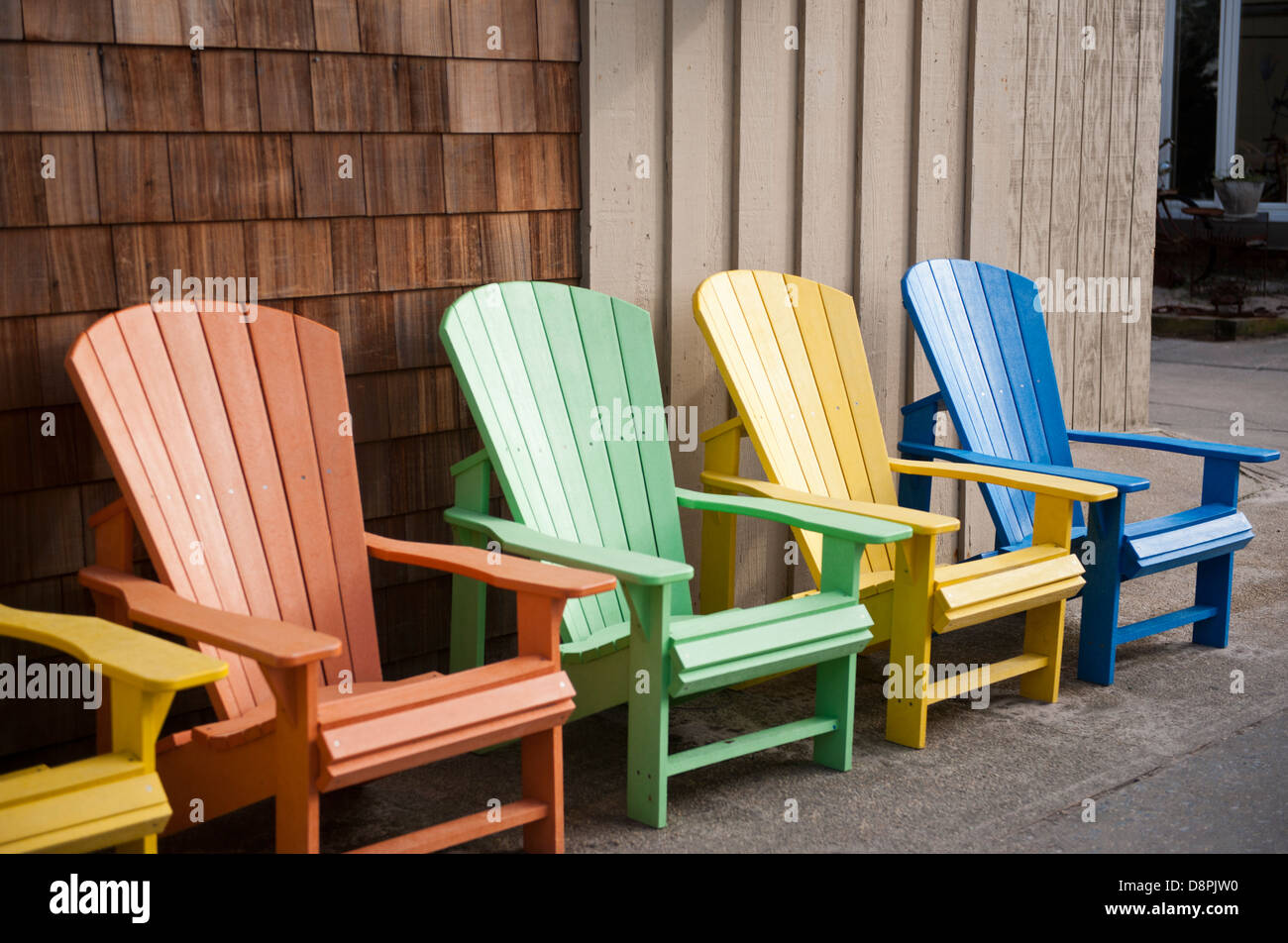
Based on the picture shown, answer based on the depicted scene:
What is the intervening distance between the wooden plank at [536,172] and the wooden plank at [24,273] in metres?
1.01

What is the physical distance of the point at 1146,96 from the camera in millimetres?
4938

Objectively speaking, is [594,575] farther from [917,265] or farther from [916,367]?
[916,367]

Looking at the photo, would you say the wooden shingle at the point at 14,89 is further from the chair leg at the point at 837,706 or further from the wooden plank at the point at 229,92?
the chair leg at the point at 837,706

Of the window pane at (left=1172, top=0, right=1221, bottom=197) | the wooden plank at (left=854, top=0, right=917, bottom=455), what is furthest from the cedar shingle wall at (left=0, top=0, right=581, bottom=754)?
the window pane at (left=1172, top=0, right=1221, bottom=197)

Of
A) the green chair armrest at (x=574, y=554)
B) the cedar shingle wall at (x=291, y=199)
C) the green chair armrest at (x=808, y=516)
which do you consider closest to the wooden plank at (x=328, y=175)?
the cedar shingle wall at (x=291, y=199)

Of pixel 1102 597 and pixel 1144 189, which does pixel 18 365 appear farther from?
pixel 1144 189

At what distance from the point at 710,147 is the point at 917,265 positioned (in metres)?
0.64

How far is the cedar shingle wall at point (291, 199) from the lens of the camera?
2.49 meters

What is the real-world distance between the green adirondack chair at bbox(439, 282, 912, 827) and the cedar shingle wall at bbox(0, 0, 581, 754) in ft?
0.90

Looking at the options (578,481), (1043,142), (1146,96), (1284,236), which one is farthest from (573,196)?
(1284,236)

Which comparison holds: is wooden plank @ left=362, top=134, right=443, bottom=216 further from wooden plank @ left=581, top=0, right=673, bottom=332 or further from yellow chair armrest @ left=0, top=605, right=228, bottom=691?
yellow chair armrest @ left=0, top=605, right=228, bottom=691

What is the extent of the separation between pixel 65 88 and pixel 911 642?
1.97 m
